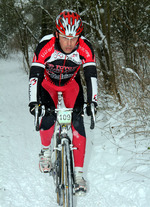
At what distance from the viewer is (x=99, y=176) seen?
131 inches

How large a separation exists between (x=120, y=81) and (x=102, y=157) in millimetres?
1957

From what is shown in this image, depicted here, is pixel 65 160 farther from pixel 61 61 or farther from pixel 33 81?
pixel 61 61

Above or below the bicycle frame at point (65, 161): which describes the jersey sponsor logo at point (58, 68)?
above

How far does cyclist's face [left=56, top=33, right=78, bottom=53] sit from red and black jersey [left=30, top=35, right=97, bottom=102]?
0.07 meters

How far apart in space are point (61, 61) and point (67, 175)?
133 centimetres

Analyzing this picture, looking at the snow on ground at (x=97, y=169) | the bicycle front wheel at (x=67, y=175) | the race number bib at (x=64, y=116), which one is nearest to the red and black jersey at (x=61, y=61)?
the race number bib at (x=64, y=116)

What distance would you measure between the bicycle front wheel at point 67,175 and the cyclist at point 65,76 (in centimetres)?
21

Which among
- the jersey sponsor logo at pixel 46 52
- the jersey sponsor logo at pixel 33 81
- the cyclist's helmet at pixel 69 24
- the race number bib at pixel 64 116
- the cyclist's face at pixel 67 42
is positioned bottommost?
the race number bib at pixel 64 116

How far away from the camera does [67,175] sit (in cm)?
227

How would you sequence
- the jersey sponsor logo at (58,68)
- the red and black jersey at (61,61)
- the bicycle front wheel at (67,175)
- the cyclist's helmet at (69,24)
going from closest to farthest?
the bicycle front wheel at (67,175) → the cyclist's helmet at (69,24) → the red and black jersey at (61,61) → the jersey sponsor logo at (58,68)

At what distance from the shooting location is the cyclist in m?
2.55

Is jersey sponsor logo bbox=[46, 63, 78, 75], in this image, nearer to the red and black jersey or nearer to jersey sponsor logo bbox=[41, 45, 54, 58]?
the red and black jersey

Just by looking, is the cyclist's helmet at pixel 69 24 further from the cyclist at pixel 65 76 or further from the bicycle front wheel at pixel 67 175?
the bicycle front wheel at pixel 67 175

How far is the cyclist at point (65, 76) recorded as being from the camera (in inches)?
100
